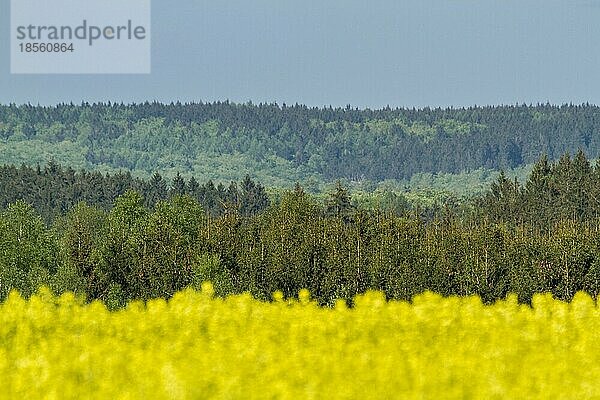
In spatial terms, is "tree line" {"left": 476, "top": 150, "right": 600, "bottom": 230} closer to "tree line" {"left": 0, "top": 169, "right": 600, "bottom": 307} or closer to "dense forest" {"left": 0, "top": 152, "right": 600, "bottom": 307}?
"tree line" {"left": 0, "top": 169, "right": 600, "bottom": 307}

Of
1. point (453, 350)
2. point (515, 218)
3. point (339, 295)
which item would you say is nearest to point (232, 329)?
point (453, 350)

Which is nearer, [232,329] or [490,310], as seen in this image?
[232,329]

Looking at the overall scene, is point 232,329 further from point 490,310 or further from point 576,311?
point 576,311

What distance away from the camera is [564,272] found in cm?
8444

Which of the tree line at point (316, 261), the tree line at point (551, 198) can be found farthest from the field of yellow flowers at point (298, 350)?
the tree line at point (551, 198)

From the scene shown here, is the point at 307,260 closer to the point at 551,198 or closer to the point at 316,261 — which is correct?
the point at 316,261

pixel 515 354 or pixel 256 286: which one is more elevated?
pixel 515 354

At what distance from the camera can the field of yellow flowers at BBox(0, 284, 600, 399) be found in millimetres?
12234

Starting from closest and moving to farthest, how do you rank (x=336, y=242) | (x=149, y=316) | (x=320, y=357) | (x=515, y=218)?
(x=320, y=357) → (x=149, y=316) → (x=336, y=242) → (x=515, y=218)

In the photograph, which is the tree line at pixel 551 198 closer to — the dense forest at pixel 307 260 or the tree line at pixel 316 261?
the tree line at pixel 316 261

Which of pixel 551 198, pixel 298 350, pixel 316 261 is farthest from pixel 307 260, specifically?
pixel 298 350

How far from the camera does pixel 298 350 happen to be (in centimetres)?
1468

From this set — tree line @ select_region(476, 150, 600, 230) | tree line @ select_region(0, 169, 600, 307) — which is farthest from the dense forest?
tree line @ select_region(476, 150, 600, 230)

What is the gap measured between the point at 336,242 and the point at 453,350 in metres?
79.6
